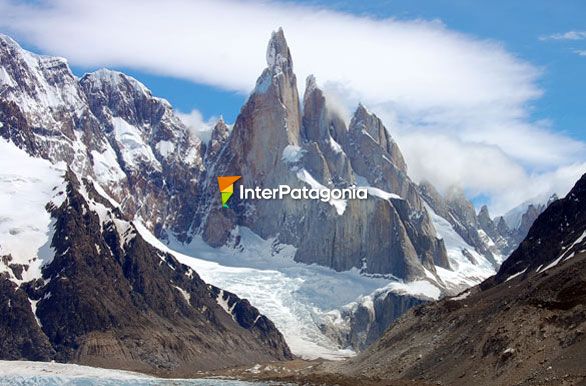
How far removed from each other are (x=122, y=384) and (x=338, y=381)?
3992cm

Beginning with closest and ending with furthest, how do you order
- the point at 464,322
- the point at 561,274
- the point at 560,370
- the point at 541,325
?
the point at 560,370 < the point at 541,325 < the point at 561,274 < the point at 464,322

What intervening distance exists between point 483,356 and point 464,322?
29597 mm

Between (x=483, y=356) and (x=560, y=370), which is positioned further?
(x=483, y=356)

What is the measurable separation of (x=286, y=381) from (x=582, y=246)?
5877 centimetres

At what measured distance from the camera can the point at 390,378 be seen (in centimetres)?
18450

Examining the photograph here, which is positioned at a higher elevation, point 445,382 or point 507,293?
point 507,293

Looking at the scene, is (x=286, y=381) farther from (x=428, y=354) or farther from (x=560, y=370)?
(x=560, y=370)

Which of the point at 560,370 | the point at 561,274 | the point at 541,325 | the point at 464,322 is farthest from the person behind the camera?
the point at 464,322

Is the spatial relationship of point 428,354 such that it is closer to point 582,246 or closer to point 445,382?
point 445,382

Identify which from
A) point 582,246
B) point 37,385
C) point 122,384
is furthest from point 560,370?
point 37,385

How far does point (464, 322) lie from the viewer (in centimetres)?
19088

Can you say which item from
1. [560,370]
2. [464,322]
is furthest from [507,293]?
[560,370]

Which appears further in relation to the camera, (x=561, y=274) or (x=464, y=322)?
(x=464, y=322)

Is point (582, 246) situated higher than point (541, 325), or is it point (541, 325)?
point (582, 246)
